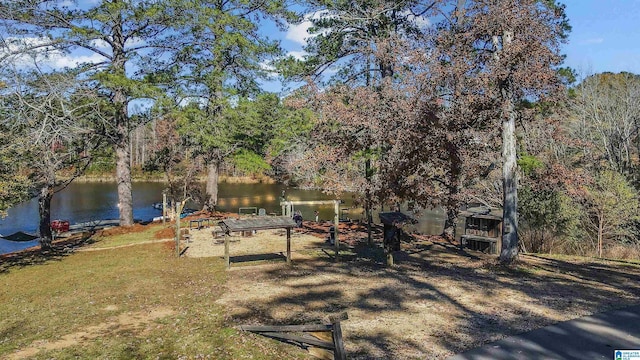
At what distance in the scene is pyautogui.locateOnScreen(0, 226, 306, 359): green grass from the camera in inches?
287

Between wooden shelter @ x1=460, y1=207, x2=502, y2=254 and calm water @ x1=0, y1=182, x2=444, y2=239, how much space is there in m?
10.2

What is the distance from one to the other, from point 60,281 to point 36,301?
1908mm

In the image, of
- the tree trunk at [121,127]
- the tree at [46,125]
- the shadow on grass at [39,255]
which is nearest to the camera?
the tree at [46,125]

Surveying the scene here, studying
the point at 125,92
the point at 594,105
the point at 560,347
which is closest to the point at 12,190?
the point at 125,92

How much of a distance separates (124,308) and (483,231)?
14.3 m

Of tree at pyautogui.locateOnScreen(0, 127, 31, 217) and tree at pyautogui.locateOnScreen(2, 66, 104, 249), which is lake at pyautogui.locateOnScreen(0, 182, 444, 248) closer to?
tree at pyautogui.locateOnScreen(2, 66, 104, 249)

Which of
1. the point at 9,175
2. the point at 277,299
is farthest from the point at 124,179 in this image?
the point at 277,299

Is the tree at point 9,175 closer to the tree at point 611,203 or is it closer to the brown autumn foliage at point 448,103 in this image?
the brown autumn foliage at point 448,103

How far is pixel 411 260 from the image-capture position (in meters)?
14.9

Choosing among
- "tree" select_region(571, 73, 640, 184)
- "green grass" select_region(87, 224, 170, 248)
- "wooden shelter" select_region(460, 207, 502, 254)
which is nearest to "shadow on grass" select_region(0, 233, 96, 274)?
"green grass" select_region(87, 224, 170, 248)

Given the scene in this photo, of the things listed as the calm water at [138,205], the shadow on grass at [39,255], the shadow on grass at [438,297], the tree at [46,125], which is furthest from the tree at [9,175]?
the calm water at [138,205]

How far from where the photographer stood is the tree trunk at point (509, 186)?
42.6 feet

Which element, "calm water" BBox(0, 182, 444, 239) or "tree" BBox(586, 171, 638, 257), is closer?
"tree" BBox(586, 171, 638, 257)

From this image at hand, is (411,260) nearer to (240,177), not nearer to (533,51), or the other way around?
(533,51)
